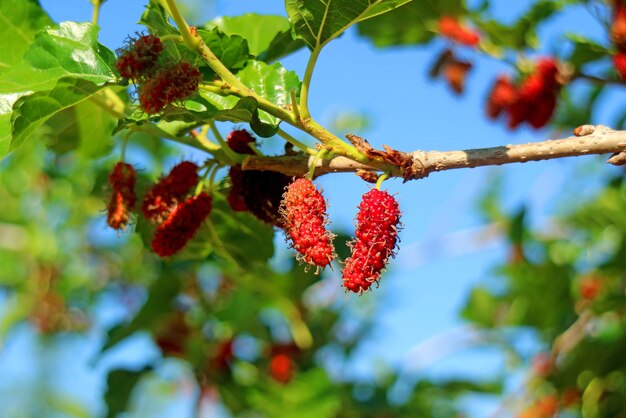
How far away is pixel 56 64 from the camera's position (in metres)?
0.97

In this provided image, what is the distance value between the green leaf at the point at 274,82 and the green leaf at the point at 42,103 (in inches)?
10.4

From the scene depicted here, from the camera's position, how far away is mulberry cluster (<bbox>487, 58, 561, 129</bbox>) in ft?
5.92

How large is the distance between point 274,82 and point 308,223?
11.8 inches

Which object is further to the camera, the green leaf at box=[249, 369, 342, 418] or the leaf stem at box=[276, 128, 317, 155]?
the green leaf at box=[249, 369, 342, 418]

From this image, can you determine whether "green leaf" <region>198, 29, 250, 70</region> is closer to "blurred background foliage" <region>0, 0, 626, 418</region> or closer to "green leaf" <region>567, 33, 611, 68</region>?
"blurred background foliage" <region>0, 0, 626, 418</region>

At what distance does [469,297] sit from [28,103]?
6.47 ft

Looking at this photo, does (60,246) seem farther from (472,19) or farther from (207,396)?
(472,19)

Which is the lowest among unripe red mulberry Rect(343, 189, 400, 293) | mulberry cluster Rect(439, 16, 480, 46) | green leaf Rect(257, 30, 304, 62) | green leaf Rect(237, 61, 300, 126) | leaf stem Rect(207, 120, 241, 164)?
unripe red mulberry Rect(343, 189, 400, 293)

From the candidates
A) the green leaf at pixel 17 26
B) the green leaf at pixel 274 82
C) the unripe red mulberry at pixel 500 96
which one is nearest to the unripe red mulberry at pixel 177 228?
the green leaf at pixel 274 82

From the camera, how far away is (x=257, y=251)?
54.3 inches

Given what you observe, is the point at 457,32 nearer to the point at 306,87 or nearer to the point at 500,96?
the point at 500,96

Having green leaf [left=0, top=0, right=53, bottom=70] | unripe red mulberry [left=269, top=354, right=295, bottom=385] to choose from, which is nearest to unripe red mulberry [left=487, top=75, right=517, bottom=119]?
unripe red mulberry [left=269, top=354, right=295, bottom=385]

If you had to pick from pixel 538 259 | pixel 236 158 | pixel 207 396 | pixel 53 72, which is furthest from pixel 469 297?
pixel 53 72

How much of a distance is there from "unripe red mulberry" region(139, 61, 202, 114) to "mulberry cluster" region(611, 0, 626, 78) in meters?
1.05
